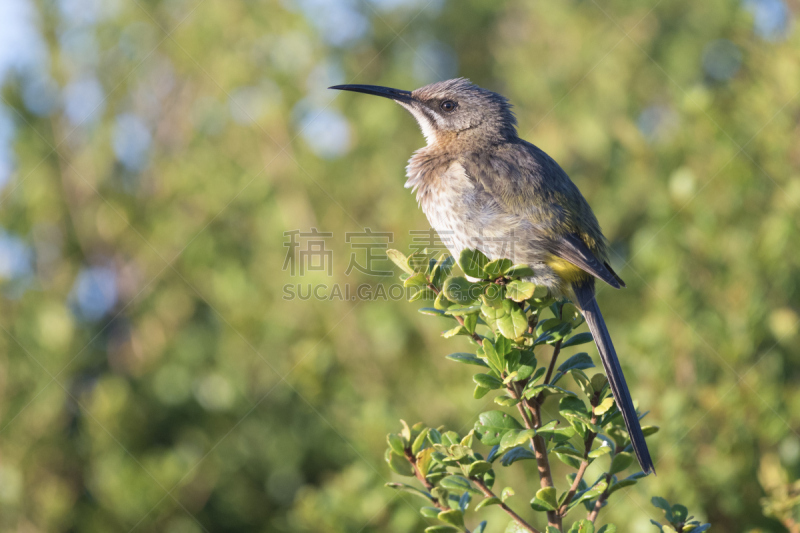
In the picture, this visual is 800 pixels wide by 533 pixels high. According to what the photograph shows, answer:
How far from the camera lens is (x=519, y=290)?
200cm

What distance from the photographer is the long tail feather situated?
1938 millimetres

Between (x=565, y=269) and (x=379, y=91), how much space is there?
61.5 inches

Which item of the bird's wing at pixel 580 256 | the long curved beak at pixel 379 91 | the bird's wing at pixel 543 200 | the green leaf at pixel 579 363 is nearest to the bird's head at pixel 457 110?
the long curved beak at pixel 379 91

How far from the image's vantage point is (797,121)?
3.52 metres

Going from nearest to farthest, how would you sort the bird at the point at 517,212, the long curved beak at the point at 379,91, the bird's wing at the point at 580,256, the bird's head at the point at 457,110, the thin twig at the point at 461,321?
1. the thin twig at the point at 461,321
2. the bird's wing at the point at 580,256
3. the bird at the point at 517,212
4. the bird's head at the point at 457,110
5. the long curved beak at the point at 379,91

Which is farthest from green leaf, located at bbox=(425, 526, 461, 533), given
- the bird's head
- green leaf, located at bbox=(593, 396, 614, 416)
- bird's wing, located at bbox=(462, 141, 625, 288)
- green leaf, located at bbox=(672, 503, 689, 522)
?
the bird's head

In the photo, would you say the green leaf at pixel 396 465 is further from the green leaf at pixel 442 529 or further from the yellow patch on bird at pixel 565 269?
the yellow patch on bird at pixel 565 269

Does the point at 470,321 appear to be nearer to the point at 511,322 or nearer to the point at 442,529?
the point at 511,322

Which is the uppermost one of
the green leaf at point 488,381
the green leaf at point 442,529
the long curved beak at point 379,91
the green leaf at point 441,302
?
the long curved beak at point 379,91

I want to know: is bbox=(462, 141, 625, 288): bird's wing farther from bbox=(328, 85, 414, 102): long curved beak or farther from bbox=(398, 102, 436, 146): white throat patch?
bbox=(328, 85, 414, 102): long curved beak

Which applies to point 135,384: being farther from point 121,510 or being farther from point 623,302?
point 623,302

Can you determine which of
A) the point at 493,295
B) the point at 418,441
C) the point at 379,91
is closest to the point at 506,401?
the point at 418,441

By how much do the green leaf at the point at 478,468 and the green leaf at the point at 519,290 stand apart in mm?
483

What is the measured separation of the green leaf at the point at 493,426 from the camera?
5.79ft
